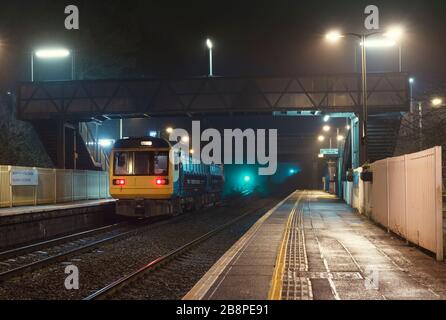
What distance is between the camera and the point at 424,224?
38.9 feet

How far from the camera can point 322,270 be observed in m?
9.95

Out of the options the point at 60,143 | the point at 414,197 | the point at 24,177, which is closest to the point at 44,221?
the point at 24,177

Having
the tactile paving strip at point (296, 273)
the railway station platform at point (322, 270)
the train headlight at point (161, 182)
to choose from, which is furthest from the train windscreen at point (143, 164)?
the tactile paving strip at point (296, 273)

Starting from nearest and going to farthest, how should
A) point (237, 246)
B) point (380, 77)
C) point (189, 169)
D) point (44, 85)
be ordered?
point (237, 246)
point (189, 169)
point (380, 77)
point (44, 85)

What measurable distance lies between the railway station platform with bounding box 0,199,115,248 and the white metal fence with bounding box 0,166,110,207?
1.43 m

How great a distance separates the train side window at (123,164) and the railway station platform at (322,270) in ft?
29.5

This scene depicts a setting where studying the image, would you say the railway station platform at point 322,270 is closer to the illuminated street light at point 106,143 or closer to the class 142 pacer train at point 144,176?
the class 142 pacer train at point 144,176

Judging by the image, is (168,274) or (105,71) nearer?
(168,274)

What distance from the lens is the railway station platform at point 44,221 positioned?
17.3 m

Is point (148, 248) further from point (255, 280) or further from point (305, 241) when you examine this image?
point (255, 280)

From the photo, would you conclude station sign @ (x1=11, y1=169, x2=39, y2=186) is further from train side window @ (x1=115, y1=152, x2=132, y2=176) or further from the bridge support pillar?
the bridge support pillar

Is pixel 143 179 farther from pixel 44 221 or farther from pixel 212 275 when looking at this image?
pixel 212 275
